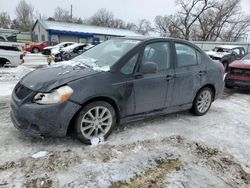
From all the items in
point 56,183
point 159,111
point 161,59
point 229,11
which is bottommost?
point 56,183

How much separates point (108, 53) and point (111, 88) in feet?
2.96

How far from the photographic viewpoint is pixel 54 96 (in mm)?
3232

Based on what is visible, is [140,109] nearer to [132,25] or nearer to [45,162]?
[45,162]

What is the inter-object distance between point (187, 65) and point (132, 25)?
250ft

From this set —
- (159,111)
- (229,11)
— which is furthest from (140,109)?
(229,11)

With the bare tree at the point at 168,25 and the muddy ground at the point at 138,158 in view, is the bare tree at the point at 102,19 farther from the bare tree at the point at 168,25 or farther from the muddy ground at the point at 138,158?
the muddy ground at the point at 138,158

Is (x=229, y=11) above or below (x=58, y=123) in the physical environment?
above

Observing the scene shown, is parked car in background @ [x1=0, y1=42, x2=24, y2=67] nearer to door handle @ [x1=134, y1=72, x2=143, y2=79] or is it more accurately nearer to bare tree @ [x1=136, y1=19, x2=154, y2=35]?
door handle @ [x1=134, y1=72, x2=143, y2=79]

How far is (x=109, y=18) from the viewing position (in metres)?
73.8

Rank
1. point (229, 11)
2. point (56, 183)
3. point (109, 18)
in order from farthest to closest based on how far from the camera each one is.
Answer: point (109, 18) < point (229, 11) < point (56, 183)

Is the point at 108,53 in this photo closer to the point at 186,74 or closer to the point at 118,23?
the point at 186,74

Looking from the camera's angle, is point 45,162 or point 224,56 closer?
point 45,162

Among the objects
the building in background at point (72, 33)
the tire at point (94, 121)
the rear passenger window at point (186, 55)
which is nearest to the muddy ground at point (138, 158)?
the tire at point (94, 121)

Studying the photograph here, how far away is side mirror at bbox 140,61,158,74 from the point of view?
3.82 m
